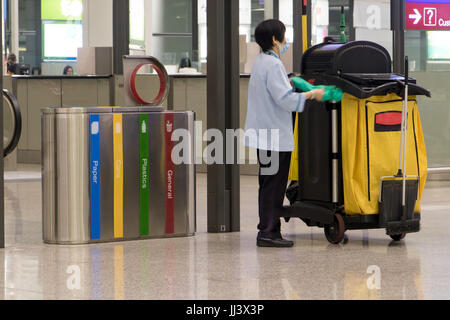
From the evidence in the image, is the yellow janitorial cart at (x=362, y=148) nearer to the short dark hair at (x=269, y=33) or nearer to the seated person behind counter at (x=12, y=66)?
the short dark hair at (x=269, y=33)

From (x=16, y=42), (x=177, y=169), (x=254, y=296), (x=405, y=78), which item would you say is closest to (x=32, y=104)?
(x=16, y=42)

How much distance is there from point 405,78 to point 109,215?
6.88ft

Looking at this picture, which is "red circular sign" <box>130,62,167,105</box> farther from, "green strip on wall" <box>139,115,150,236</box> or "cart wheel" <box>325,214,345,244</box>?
"cart wheel" <box>325,214,345,244</box>

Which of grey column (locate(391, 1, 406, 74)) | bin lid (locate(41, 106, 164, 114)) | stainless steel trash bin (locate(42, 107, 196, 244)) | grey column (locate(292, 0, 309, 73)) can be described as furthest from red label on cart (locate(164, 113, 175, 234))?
grey column (locate(391, 1, 406, 74))

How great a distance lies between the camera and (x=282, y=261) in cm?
577

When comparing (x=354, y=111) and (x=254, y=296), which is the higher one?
(x=354, y=111)

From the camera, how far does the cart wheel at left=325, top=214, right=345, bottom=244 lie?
6309 mm

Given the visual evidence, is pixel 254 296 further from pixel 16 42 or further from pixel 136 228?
pixel 16 42

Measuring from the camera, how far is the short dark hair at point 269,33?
6308 millimetres

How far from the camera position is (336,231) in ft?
20.9

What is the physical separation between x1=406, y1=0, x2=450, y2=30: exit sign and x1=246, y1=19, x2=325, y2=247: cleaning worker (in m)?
4.58

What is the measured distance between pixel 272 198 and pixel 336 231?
464 mm

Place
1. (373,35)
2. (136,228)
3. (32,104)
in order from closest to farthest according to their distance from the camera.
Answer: (136,228) → (373,35) → (32,104)

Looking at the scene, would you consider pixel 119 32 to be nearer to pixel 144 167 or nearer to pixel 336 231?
pixel 144 167
